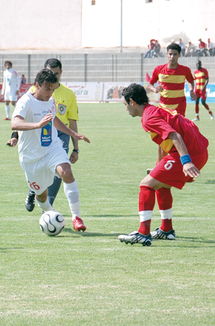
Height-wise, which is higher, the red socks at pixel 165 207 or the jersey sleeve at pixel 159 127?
the jersey sleeve at pixel 159 127

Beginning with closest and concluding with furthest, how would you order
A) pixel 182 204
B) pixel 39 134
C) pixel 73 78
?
1. pixel 39 134
2. pixel 182 204
3. pixel 73 78

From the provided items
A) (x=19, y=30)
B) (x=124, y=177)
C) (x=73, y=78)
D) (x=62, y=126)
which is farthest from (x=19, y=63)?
(x=62, y=126)

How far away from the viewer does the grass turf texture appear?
3.73 metres

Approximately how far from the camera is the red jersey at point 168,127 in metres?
5.29

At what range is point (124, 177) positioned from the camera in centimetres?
1027

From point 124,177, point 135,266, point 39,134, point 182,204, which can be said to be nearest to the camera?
point 135,266

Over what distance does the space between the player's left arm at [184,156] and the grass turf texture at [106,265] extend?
0.74 m

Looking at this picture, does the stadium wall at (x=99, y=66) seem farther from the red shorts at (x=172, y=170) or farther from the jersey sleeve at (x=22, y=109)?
the red shorts at (x=172, y=170)

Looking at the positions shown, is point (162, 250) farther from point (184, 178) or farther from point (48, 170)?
point (48, 170)

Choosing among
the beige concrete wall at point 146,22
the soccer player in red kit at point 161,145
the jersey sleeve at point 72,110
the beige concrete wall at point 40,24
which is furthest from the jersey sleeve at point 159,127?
the beige concrete wall at point 40,24

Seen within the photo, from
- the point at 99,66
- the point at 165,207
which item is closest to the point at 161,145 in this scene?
the point at 165,207

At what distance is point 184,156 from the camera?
5.17 meters

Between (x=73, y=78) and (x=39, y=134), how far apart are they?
38.2 meters

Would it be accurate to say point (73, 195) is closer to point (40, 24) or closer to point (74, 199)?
point (74, 199)
